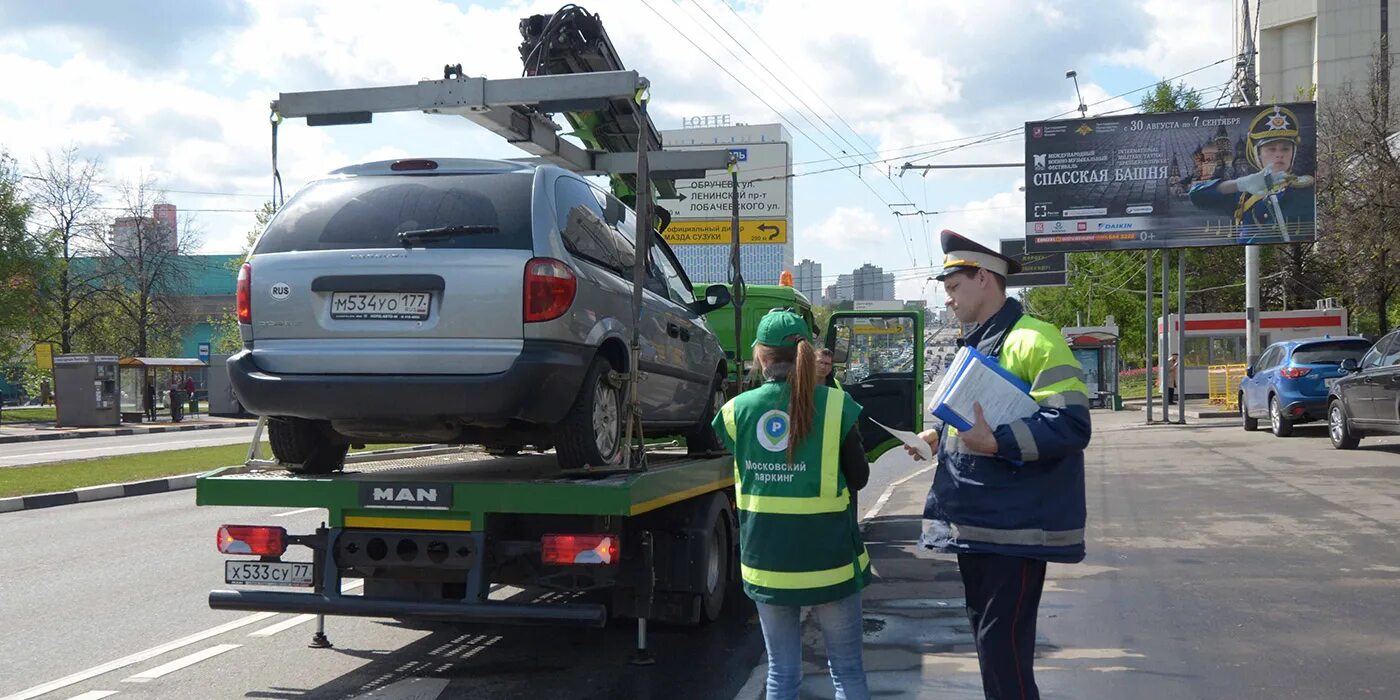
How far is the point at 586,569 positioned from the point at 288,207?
2.30 m

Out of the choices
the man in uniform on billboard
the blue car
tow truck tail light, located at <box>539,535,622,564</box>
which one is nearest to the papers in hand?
tow truck tail light, located at <box>539,535,622,564</box>

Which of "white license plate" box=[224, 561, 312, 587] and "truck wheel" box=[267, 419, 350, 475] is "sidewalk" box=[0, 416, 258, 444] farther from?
"white license plate" box=[224, 561, 312, 587]

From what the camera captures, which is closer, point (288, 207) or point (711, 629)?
point (288, 207)

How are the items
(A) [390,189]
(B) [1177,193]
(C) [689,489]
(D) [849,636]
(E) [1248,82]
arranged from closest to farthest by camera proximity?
(D) [849,636] < (A) [390,189] < (C) [689,489] < (B) [1177,193] < (E) [1248,82]

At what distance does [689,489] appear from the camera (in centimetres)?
628

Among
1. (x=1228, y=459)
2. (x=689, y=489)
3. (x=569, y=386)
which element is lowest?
(x=1228, y=459)

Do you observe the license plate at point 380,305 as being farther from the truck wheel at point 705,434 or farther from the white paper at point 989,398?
the truck wheel at point 705,434

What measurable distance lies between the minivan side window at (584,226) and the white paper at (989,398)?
8.90 feet

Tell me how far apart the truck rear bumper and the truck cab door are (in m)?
6.07

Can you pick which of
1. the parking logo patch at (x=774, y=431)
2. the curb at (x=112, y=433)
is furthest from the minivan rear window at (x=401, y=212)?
the curb at (x=112, y=433)

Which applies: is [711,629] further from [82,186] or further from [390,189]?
[82,186]

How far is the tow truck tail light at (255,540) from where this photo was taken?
5734 millimetres

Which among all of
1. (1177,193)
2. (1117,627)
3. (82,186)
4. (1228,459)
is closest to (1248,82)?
(1177,193)

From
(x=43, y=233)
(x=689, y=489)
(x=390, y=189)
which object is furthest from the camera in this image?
(x=43, y=233)
